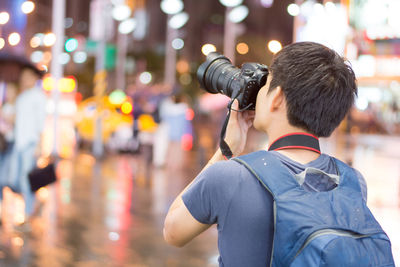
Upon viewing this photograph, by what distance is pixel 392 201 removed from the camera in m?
9.80

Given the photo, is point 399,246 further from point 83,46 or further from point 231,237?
point 83,46

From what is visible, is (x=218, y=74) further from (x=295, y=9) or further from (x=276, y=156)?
(x=295, y=9)

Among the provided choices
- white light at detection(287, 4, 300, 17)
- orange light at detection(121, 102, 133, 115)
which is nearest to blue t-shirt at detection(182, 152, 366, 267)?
white light at detection(287, 4, 300, 17)

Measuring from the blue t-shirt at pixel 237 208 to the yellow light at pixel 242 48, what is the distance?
41.7 m

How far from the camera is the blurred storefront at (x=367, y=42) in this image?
8.33 meters

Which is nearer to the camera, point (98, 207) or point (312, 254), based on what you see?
point (312, 254)

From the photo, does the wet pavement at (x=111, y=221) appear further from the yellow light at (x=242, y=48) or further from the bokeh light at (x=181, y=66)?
the bokeh light at (x=181, y=66)

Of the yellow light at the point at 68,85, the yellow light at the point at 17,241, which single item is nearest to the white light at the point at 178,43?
the yellow light at the point at 68,85

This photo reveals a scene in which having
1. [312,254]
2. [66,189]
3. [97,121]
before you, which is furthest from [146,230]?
[97,121]

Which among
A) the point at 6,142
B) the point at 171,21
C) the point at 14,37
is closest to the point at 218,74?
the point at 6,142

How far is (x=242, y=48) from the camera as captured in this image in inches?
1855

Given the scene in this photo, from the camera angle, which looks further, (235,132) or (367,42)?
(367,42)

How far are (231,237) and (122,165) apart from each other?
1274cm

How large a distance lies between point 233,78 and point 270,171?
51 centimetres
